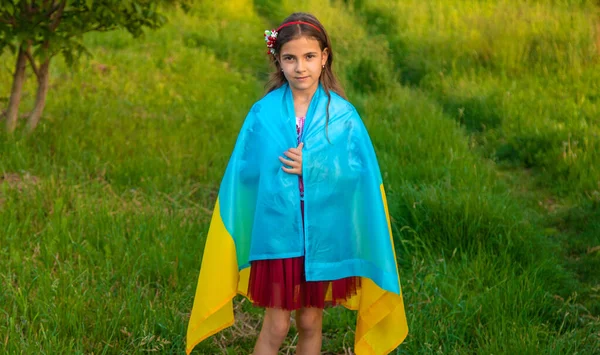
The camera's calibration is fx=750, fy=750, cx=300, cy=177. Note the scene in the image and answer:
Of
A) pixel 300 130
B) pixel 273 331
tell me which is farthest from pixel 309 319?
pixel 300 130

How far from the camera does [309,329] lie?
3.12 metres

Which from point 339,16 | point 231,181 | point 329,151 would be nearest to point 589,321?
point 329,151

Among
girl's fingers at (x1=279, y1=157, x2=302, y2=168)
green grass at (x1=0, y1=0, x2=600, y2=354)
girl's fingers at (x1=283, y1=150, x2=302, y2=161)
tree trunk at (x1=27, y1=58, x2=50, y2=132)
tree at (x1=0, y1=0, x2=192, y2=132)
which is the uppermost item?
tree at (x1=0, y1=0, x2=192, y2=132)

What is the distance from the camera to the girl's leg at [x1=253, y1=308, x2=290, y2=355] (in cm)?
301

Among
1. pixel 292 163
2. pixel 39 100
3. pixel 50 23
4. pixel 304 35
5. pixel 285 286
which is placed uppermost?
pixel 304 35

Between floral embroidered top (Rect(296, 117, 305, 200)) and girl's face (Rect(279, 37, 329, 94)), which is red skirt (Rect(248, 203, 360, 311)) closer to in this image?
floral embroidered top (Rect(296, 117, 305, 200))

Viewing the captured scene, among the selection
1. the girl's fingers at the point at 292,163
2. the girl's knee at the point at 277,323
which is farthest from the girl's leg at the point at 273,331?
the girl's fingers at the point at 292,163

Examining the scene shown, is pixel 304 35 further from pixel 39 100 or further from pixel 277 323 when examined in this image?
pixel 39 100

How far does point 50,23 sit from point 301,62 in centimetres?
356

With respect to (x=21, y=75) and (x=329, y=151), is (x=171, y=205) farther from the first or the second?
(x=329, y=151)

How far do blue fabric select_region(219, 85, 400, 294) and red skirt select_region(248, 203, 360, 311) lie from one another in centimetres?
6

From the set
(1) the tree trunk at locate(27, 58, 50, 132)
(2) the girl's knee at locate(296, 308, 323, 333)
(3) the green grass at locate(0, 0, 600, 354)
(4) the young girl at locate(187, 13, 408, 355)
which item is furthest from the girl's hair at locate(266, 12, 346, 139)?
(1) the tree trunk at locate(27, 58, 50, 132)

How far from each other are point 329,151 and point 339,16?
30.2 feet

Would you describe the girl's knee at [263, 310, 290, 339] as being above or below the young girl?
below
